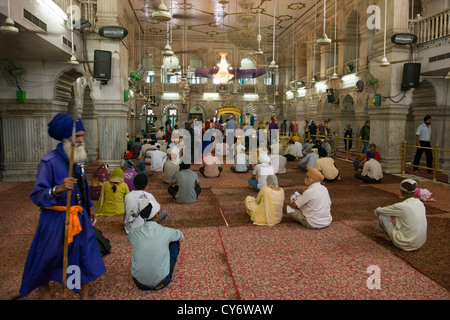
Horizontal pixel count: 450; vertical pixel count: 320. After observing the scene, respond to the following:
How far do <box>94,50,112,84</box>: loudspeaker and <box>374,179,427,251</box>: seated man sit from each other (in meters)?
7.18

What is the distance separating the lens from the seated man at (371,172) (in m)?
7.80

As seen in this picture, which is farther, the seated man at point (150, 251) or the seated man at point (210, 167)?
the seated man at point (210, 167)

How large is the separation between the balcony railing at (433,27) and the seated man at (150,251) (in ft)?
29.4

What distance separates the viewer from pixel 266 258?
3.68m

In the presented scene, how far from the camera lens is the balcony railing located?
8.34 metres

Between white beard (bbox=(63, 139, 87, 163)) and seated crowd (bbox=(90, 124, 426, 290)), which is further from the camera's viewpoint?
seated crowd (bbox=(90, 124, 426, 290))

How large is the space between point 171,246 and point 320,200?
2334mm

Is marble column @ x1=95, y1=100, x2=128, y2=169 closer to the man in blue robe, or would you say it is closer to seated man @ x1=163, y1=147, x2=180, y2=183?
seated man @ x1=163, y1=147, x2=180, y2=183

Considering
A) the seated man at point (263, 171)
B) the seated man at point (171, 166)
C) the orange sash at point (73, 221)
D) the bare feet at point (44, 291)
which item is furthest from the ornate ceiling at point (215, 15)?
the bare feet at point (44, 291)

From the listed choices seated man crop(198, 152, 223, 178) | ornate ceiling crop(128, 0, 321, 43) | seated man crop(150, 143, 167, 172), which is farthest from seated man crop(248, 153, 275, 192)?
ornate ceiling crop(128, 0, 321, 43)

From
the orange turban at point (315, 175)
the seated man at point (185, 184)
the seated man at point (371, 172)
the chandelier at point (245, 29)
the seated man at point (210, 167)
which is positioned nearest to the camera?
the orange turban at point (315, 175)

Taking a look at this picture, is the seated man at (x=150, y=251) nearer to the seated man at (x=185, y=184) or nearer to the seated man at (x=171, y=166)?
the seated man at (x=185, y=184)

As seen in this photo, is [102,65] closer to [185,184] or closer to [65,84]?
[65,84]
